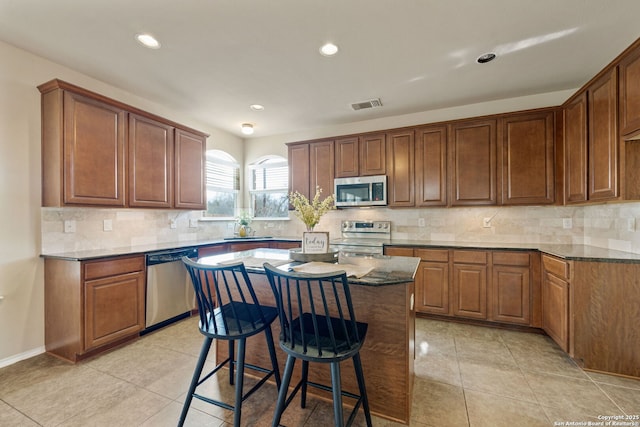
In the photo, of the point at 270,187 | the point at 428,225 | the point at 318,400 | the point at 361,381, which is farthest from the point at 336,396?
the point at 270,187

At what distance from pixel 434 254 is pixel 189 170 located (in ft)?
10.9

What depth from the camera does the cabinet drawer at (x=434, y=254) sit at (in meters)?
3.27

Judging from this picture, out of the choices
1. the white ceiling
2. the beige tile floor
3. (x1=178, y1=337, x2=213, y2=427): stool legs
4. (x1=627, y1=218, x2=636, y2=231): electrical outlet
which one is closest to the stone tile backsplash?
(x1=627, y1=218, x2=636, y2=231): electrical outlet

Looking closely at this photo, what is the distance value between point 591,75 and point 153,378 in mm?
5023

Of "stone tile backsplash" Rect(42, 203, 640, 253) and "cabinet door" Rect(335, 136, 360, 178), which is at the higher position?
"cabinet door" Rect(335, 136, 360, 178)

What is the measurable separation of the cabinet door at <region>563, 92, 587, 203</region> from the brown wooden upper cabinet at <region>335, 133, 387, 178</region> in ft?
6.42

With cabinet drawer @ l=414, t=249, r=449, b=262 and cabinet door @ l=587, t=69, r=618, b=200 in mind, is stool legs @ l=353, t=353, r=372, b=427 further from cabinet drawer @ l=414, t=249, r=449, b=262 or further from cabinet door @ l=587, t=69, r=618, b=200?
cabinet door @ l=587, t=69, r=618, b=200

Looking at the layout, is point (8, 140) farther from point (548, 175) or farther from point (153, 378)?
point (548, 175)

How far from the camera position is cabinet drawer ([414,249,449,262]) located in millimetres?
3274

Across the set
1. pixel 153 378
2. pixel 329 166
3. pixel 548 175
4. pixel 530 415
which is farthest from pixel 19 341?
pixel 548 175

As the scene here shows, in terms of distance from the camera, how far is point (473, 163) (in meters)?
3.41

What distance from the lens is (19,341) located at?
245 centimetres

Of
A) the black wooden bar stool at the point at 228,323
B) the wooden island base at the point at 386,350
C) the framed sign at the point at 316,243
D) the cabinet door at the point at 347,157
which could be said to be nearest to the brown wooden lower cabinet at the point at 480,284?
the cabinet door at the point at 347,157

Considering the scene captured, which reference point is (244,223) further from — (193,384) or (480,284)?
(480,284)
